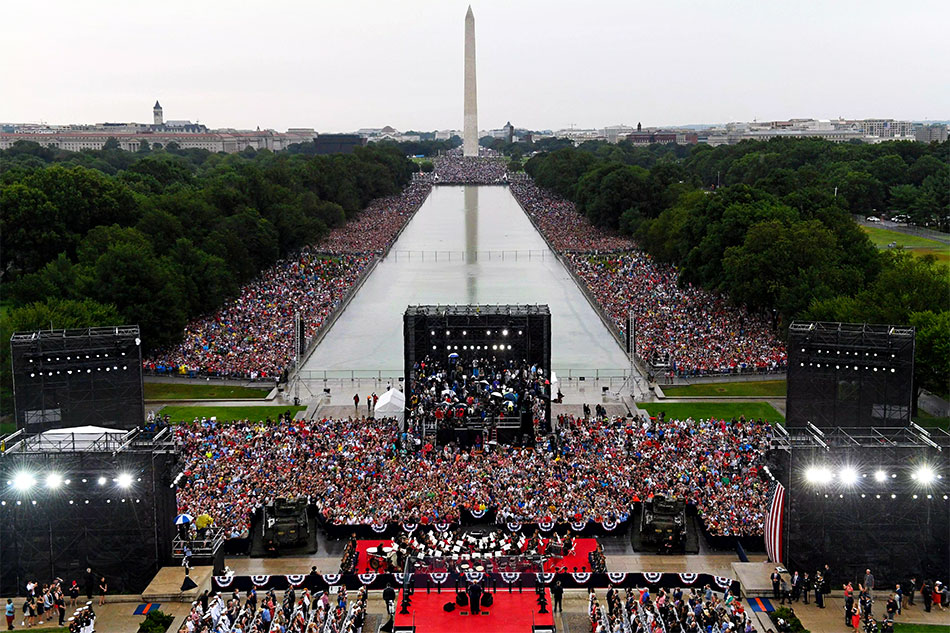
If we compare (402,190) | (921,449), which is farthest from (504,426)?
(402,190)

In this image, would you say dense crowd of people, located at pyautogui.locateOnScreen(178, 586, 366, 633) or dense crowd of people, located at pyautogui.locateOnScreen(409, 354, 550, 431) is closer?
dense crowd of people, located at pyautogui.locateOnScreen(178, 586, 366, 633)

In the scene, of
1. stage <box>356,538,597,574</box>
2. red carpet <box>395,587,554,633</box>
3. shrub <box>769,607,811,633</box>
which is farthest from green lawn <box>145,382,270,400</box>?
shrub <box>769,607,811,633</box>

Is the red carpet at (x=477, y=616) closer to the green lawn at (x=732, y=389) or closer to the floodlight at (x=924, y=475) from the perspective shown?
the floodlight at (x=924, y=475)

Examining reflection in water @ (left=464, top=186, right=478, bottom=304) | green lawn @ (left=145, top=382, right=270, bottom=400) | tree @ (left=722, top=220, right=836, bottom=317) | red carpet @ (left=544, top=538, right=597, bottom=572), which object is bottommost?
red carpet @ (left=544, top=538, right=597, bottom=572)

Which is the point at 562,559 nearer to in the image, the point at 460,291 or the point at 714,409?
the point at 714,409

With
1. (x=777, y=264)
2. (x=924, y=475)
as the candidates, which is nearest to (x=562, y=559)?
Answer: (x=924, y=475)

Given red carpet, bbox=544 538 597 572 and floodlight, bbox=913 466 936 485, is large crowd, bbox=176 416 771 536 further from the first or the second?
floodlight, bbox=913 466 936 485

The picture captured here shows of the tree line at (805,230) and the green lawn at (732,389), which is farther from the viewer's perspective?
the green lawn at (732,389)

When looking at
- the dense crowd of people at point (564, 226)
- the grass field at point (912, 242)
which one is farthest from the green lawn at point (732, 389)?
the dense crowd of people at point (564, 226)

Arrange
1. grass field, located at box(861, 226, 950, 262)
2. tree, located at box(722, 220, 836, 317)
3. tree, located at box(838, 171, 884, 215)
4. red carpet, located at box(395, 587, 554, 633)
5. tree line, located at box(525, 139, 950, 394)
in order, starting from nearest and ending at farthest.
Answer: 1. red carpet, located at box(395, 587, 554, 633)
2. tree line, located at box(525, 139, 950, 394)
3. tree, located at box(722, 220, 836, 317)
4. grass field, located at box(861, 226, 950, 262)
5. tree, located at box(838, 171, 884, 215)
